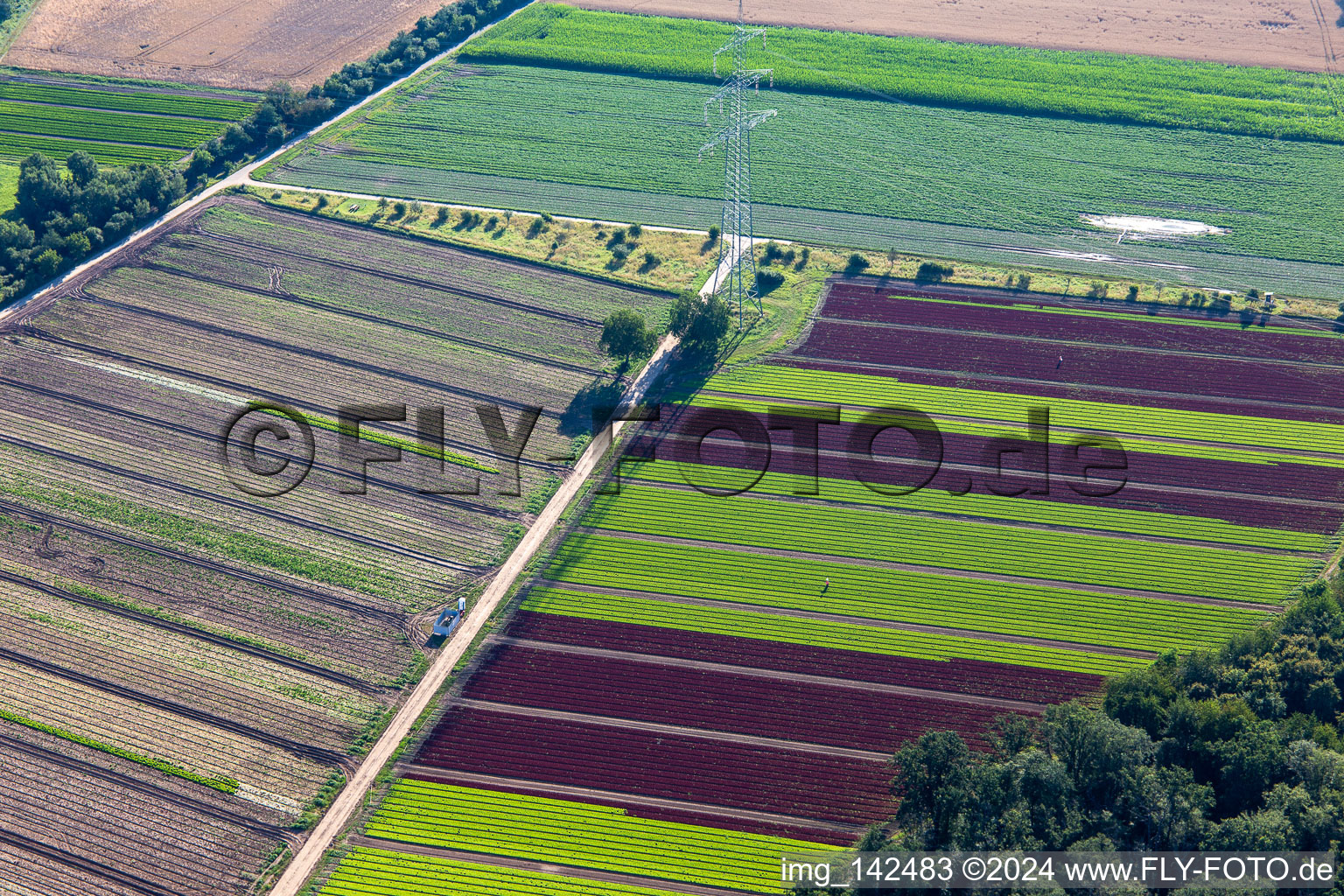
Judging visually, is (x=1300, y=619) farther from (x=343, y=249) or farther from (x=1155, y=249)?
(x=343, y=249)

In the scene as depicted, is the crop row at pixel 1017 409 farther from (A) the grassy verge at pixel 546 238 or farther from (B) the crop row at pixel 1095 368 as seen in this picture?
(A) the grassy verge at pixel 546 238

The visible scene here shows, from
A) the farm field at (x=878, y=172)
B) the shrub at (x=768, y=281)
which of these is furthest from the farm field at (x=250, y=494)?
the farm field at (x=878, y=172)

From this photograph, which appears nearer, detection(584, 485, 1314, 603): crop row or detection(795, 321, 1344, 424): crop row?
detection(584, 485, 1314, 603): crop row

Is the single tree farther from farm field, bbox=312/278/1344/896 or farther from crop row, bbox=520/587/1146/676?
crop row, bbox=520/587/1146/676

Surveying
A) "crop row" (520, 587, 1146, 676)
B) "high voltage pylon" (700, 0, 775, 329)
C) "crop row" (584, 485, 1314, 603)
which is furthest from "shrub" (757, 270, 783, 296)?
"crop row" (520, 587, 1146, 676)

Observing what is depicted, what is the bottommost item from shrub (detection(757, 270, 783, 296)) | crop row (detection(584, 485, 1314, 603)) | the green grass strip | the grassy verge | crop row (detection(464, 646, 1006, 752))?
the green grass strip

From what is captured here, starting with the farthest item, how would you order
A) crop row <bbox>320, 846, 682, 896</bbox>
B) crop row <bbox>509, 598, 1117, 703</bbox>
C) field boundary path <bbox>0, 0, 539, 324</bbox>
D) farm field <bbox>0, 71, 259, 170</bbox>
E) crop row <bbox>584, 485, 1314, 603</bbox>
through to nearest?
farm field <bbox>0, 71, 259, 170</bbox> → field boundary path <bbox>0, 0, 539, 324</bbox> → crop row <bbox>584, 485, 1314, 603</bbox> → crop row <bbox>509, 598, 1117, 703</bbox> → crop row <bbox>320, 846, 682, 896</bbox>
